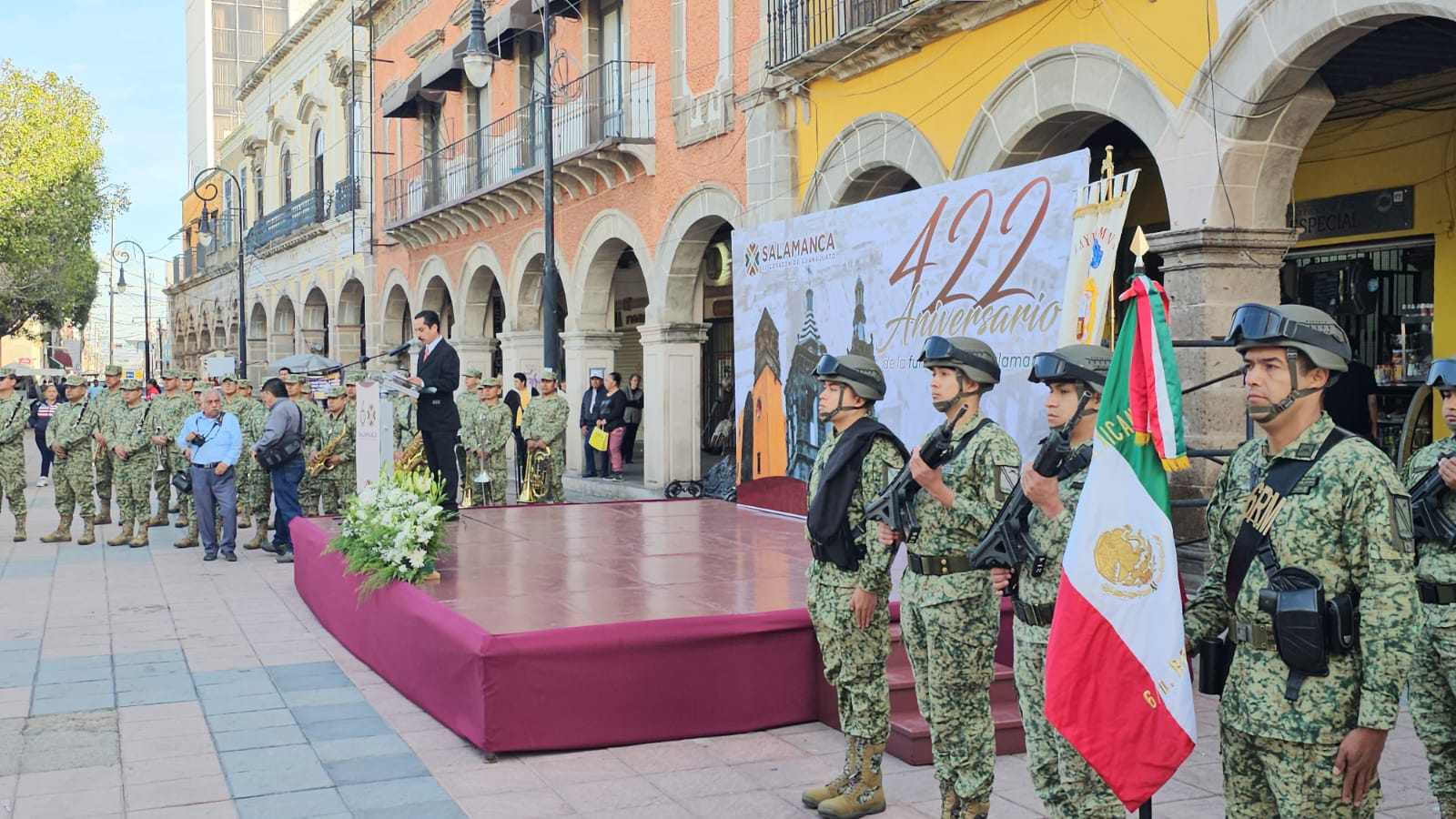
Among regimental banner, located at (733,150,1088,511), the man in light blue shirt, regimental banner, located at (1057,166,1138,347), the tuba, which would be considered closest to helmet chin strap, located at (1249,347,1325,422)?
regimental banner, located at (1057,166,1138,347)

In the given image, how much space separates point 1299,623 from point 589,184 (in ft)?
58.5

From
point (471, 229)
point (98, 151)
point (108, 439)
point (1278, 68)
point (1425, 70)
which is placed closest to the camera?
point (1278, 68)

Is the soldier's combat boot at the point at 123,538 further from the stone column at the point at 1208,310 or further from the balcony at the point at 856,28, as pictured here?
the stone column at the point at 1208,310

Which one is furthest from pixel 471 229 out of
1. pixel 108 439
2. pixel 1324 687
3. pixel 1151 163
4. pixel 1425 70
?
pixel 1324 687

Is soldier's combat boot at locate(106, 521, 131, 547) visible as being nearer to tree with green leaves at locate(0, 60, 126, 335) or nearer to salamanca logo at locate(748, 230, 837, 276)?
salamanca logo at locate(748, 230, 837, 276)

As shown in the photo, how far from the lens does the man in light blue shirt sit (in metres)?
13.1

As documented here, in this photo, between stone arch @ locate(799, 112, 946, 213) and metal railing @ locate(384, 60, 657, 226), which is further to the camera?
metal railing @ locate(384, 60, 657, 226)

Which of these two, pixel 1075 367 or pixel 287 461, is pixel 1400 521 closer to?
pixel 1075 367

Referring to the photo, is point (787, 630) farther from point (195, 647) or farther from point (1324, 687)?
point (195, 647)

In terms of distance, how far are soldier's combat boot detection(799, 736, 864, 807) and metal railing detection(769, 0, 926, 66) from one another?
864 centimetres

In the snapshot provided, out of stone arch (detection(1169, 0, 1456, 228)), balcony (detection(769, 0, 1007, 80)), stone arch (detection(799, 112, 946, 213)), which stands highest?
balcony (detection(769, 0, 1007, 80))

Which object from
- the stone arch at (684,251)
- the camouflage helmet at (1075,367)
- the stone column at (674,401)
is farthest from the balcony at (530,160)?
the camouflage helmet at (1075,367)

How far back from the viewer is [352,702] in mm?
7438

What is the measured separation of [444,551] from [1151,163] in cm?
875
